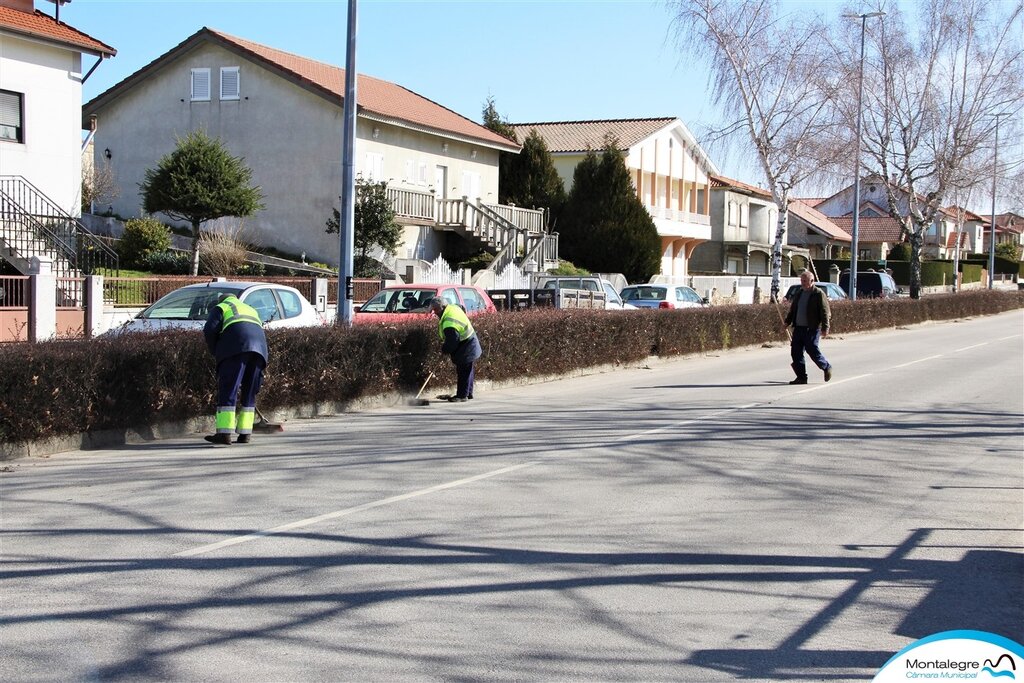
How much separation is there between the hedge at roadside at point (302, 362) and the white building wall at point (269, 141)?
14904 millimetres

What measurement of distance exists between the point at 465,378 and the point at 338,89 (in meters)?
22.5

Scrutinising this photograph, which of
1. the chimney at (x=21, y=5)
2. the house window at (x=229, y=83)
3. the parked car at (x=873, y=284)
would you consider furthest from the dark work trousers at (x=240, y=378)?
the parked car at (x=873, y=284)

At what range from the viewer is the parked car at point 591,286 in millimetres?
28828

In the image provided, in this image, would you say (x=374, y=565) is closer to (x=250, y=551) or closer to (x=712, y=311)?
(x=250, y=551)

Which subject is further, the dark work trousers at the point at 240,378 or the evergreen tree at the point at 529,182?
the evergreen tree at the point at 529,182

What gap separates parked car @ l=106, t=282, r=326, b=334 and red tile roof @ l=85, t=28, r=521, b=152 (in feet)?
60.1

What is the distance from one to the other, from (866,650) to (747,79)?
3404cm

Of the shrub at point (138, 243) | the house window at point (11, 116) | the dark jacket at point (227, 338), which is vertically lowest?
the dark jacket at point (227, 338)

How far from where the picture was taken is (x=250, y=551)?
22.9 ft

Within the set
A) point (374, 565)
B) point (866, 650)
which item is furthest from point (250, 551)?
point (866, 650)

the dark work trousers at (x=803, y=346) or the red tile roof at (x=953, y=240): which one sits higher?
the red tile roof at (x=953, y=240)

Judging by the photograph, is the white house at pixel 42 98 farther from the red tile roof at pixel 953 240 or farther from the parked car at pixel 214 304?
the red tile roof at pixel 953 240

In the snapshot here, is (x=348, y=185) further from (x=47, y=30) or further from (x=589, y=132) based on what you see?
(x=589, y=132)

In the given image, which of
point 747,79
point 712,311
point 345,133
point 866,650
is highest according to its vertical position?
point 747,79
